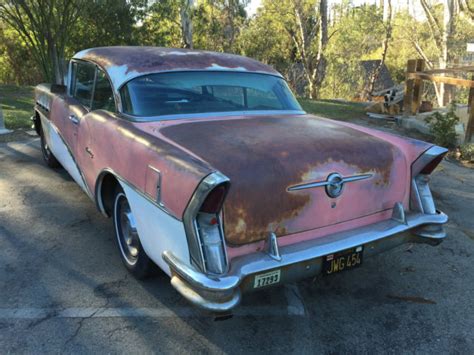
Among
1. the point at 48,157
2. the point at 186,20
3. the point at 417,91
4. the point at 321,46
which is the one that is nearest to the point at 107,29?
the point at 186,20

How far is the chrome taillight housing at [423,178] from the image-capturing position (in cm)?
300

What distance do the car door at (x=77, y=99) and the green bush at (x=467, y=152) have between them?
18.3ft

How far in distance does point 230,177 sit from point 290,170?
38 centimetres

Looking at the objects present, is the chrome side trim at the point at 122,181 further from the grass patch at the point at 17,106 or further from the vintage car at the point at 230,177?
the grass patch at the point at 17,106

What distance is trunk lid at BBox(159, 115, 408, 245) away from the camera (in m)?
2.40

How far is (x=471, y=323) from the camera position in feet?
9.12

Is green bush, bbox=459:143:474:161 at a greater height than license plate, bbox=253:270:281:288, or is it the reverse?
license plate, bbox=253:270:281:288

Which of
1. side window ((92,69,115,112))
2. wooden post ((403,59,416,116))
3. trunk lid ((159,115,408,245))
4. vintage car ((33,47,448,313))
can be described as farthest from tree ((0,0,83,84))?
trunk lid ((159,115,408,245))

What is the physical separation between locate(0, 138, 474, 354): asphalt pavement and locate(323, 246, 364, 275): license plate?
41cm

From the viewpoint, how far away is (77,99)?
435cm

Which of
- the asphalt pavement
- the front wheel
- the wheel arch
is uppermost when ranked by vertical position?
the wheel arch

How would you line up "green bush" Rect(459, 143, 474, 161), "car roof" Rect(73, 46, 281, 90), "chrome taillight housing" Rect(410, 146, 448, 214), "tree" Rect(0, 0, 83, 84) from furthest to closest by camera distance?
1. "tree" Rect(0, 0, 83, 84)
2. "green bush" Rect(459, 143, 474, 161)
3. "car roof" Rect(73, 46, 281, 90)
4. "chrome taillight housing" Rect(410, 146, 448, 214)

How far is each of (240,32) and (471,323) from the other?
79.6 ft

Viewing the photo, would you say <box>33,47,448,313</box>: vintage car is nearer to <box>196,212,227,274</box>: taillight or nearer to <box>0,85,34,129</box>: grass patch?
<box>196,212,227,274</box>: taillight
